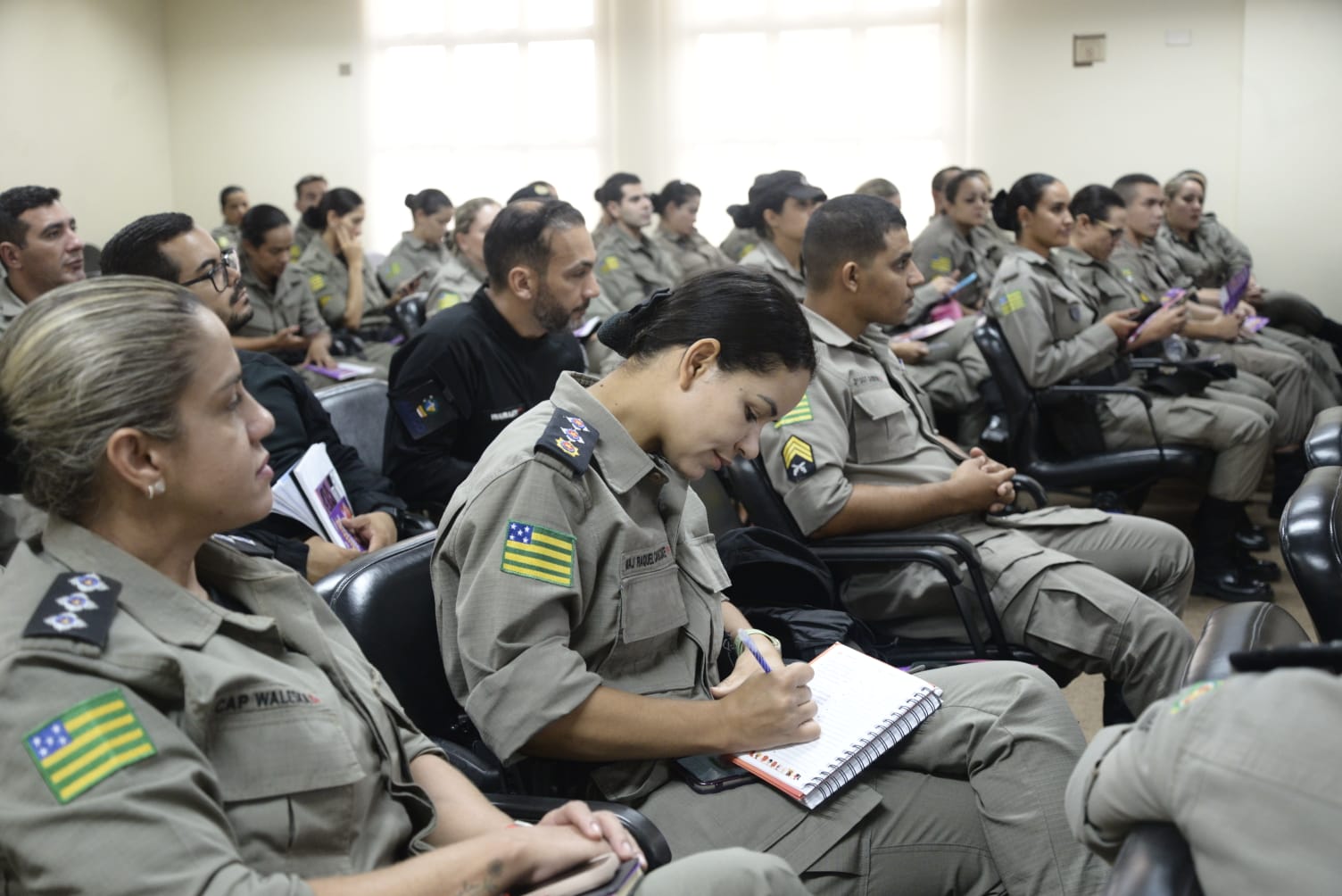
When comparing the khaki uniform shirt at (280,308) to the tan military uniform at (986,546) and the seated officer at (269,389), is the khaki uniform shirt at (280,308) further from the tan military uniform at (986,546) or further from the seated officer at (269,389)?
the tan military uniform at (986,546)

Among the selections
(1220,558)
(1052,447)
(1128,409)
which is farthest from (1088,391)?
(1220,558)

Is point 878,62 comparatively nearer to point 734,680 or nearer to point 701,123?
point 701,123

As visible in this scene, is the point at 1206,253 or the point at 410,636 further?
the point at 1206,253

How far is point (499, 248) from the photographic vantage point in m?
2.82

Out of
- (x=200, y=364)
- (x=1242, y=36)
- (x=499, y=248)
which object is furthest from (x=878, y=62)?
(x=200, y=364)

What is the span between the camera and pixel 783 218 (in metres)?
4.78

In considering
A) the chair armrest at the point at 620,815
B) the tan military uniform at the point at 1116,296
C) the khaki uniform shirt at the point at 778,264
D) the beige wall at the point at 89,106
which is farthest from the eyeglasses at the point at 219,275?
the beige wall at the point at 89,106

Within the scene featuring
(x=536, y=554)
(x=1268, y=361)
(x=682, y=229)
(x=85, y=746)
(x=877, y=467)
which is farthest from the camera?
(x=682, y=229)

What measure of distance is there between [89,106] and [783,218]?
622 cm

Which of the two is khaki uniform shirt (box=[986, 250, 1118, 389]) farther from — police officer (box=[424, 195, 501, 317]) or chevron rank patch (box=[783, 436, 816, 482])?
police officer (box=[424, 195, 501, 317])

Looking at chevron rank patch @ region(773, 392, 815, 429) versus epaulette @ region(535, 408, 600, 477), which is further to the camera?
chevron rank patch @ region(773, 392, 815, 429)

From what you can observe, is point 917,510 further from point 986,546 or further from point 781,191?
point 781,191

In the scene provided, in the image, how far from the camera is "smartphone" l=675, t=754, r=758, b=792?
1430 mm

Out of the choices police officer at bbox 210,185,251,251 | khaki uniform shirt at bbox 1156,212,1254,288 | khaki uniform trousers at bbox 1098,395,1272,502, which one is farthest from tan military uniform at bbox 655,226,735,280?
khaki uniform trousers at bbox 1098,395,1272,502
